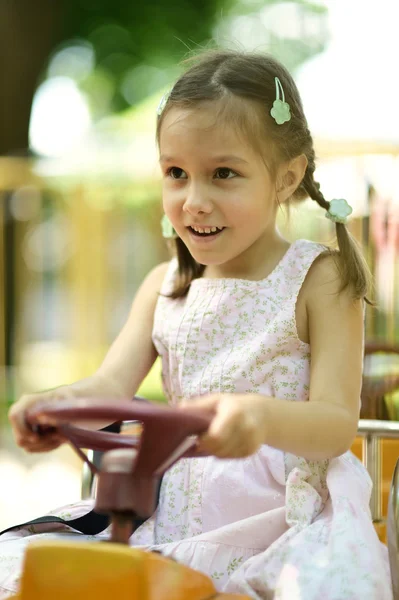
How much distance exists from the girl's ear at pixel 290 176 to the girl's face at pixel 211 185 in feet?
0.14

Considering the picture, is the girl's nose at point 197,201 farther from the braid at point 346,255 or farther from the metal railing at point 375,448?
the metal railing at point 375,448

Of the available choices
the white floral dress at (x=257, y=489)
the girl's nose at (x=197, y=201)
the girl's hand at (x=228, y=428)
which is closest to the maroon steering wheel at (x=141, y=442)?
the girl's hand at (x=228, y=428)

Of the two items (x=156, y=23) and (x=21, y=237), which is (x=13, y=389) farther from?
(x=156, y=23)

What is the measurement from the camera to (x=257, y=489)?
143cm

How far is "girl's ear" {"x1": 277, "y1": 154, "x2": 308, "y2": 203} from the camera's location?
1536 mm

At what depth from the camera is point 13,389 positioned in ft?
19.5

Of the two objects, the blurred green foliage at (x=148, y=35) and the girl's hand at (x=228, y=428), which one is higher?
the blurred green foliage at (x=148, y=35)

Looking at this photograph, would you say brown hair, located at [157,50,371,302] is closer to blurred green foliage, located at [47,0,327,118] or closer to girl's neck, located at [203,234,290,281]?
girl's neck, located at [203,234,290,281]

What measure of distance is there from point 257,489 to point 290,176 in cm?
53

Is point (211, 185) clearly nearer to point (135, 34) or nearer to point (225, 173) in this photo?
point (225, 173)

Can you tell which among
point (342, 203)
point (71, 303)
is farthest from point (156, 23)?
point (342, 203)

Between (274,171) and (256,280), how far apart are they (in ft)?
0.65

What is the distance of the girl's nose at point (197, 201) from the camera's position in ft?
4.55

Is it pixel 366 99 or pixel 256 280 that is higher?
pixel 366 99
